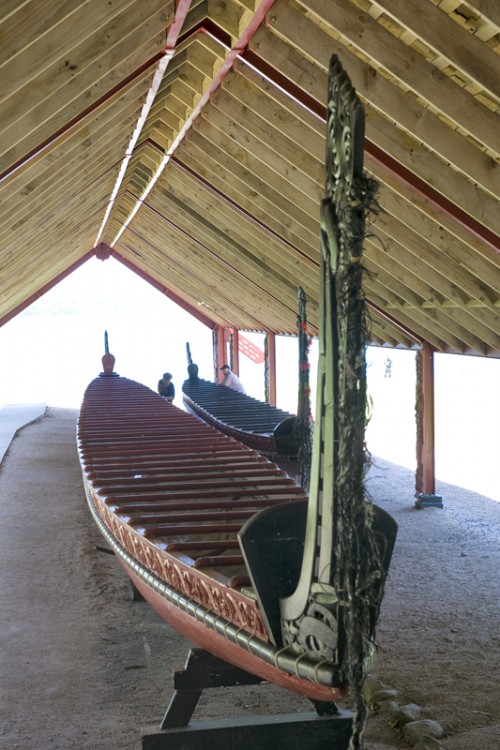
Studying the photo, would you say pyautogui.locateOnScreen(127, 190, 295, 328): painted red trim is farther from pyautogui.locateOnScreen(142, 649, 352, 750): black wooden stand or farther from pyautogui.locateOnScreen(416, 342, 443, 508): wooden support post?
pyautogui.locateOnScreen(142, 649, 352, 750): black wooden stand

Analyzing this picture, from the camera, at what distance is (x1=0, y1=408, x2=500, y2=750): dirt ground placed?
428cm

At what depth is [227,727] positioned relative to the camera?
139 inches

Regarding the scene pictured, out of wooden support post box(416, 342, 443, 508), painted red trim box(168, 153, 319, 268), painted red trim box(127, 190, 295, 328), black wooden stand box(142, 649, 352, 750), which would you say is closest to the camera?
black wooden stand box(142, 649, 352, 750)

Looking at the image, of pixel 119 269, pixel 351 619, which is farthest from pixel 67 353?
pixel 351 619

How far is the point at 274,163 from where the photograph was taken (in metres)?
7.07

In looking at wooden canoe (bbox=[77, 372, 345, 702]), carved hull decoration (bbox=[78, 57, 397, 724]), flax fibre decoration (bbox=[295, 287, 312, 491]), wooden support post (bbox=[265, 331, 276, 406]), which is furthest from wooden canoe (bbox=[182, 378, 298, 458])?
carved hull decoration (bbox=[78, 57, 397, 724])

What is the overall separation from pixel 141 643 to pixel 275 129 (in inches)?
164

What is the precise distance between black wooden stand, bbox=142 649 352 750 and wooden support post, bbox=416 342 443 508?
6264mm

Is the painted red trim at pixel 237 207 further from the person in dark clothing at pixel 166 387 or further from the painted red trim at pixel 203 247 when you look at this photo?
the person in dark clothing at pixel 166 387

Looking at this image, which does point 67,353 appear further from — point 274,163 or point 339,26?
point 339,26

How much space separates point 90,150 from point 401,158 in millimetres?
3401

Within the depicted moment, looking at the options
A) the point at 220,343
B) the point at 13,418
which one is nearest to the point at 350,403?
Answer: the point at 13,418

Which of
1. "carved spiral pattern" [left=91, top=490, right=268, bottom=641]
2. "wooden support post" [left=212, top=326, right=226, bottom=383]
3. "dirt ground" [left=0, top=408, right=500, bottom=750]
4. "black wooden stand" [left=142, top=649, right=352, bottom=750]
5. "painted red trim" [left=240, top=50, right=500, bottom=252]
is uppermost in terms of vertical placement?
"painted red trim" [left=240, top=50, right=500, bottom=252]

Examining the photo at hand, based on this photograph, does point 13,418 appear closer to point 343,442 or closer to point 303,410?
point 303,410
